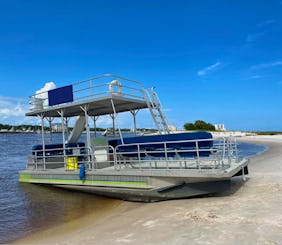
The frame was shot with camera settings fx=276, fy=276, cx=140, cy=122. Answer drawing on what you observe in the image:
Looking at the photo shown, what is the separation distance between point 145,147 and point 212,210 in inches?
125

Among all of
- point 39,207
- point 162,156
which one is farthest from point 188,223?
point 39,207

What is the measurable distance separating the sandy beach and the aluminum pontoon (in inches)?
17.9

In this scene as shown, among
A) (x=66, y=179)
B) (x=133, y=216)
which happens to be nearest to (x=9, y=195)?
(x=66, y=179)

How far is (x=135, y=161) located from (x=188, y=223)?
3.23m

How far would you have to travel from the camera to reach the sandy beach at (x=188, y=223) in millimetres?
4680

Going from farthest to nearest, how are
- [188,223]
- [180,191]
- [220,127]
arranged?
[220,127] < [180,191] < [188,223]

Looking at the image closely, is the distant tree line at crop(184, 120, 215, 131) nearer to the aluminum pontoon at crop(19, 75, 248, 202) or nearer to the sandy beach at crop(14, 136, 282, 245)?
the aluminum pontoon at crop(19, 75, 248, 202)

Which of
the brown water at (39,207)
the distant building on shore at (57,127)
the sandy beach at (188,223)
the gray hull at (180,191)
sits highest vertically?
the distant building on shore at (57,127)

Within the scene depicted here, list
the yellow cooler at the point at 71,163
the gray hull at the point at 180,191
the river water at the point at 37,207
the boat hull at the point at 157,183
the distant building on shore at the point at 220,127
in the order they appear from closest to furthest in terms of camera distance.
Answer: the river water at the point at 37,207, the boat hull at the point at 157,183, the gray hull at the point at 180,191, the yellow cooler at the point at 71,163, the distant building on shore at the point at 220,127

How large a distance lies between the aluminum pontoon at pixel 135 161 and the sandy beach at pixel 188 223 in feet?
1.49

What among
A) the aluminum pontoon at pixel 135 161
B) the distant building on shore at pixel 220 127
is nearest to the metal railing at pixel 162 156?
the aluminum pontoon at pixel 135 161

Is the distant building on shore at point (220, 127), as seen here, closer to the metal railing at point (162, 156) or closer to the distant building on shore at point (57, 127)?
the distant building on shore at point (57, 127)

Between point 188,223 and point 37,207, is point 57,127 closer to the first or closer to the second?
point 37,207

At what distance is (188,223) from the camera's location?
18.0 ft
